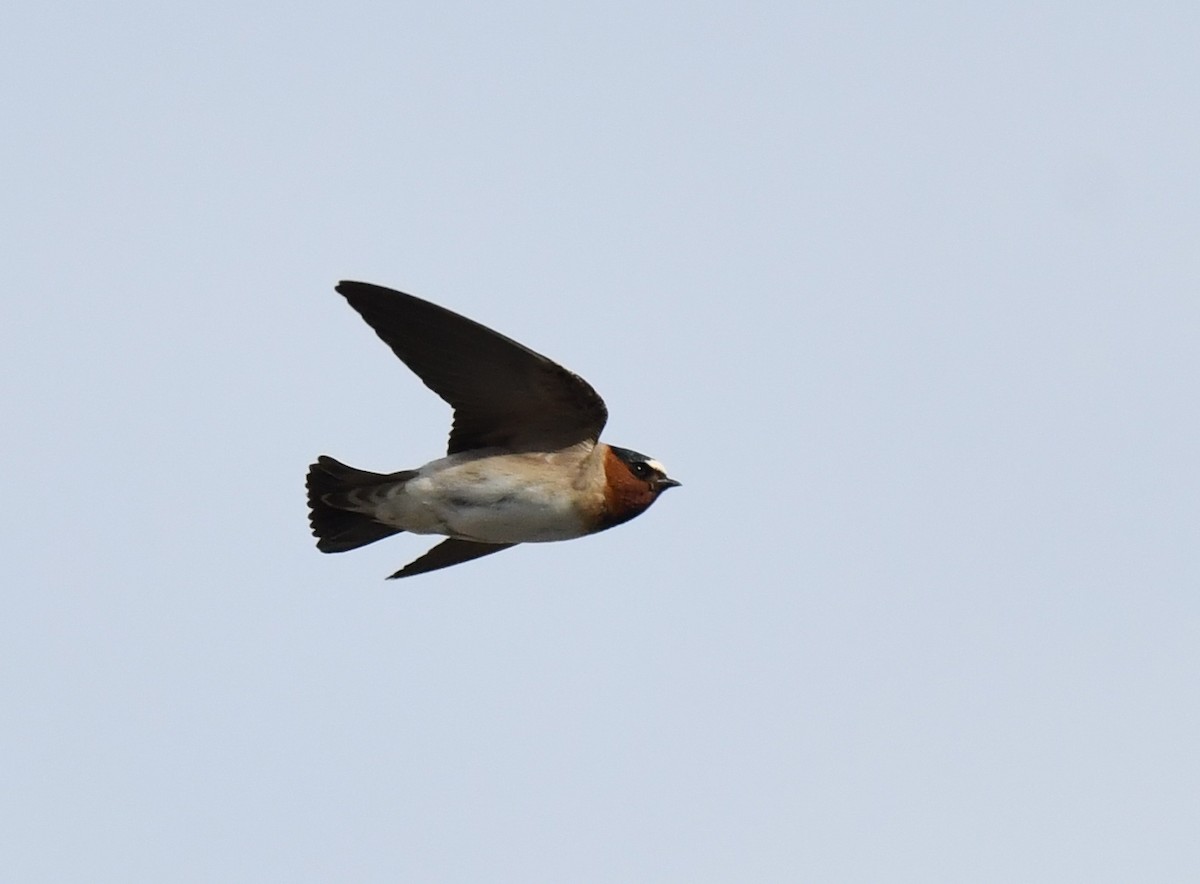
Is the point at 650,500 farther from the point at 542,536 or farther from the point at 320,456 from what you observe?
the point at 320,456

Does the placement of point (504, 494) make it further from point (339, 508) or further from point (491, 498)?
point (339, 508)

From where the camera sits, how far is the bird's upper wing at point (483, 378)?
11.2 m

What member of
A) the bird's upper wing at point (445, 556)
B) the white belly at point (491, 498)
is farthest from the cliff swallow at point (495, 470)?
the bird's upper wing at point (445, 556)

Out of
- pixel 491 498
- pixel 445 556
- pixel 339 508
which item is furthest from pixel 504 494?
pixel 445 556

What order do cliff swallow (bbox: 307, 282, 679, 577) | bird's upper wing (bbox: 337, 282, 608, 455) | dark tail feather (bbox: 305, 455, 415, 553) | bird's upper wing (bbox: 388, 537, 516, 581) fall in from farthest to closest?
bird's upper wing (bbox: 388, 537, 516, 581) → dark tail feather (bbox: 305, 455, 415, 553) → cliff swallow (bbox: 307, 282, 679, 577) → bird's upper wing (bbox: 337, 282, 608, 455)

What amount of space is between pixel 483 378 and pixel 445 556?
69.1 inches

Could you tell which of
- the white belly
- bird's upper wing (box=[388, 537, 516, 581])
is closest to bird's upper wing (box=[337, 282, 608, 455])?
the white belly

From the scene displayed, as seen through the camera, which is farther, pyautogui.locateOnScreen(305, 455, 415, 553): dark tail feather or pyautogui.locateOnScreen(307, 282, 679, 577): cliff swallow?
pyautogui.locateOnScreen(305, 455, 415, 553): dark tail feather

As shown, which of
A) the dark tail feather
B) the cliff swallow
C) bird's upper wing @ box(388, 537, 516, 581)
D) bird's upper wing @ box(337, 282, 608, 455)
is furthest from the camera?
bird's upper wing @ box(388, 537, 516, 581)

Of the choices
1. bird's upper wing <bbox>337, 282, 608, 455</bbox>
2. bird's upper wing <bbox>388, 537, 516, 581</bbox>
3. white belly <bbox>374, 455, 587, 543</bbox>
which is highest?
bird's upper wing <bbox>337, 282, 608, 455</bbox>

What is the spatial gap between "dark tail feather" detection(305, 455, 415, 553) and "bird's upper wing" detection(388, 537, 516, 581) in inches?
27.5

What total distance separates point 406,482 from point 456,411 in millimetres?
428

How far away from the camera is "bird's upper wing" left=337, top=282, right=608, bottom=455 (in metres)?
11.2

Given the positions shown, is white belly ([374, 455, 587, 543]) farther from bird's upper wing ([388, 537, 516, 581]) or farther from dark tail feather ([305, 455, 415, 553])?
bird's upper wing ([388, 537, 516, 581])
